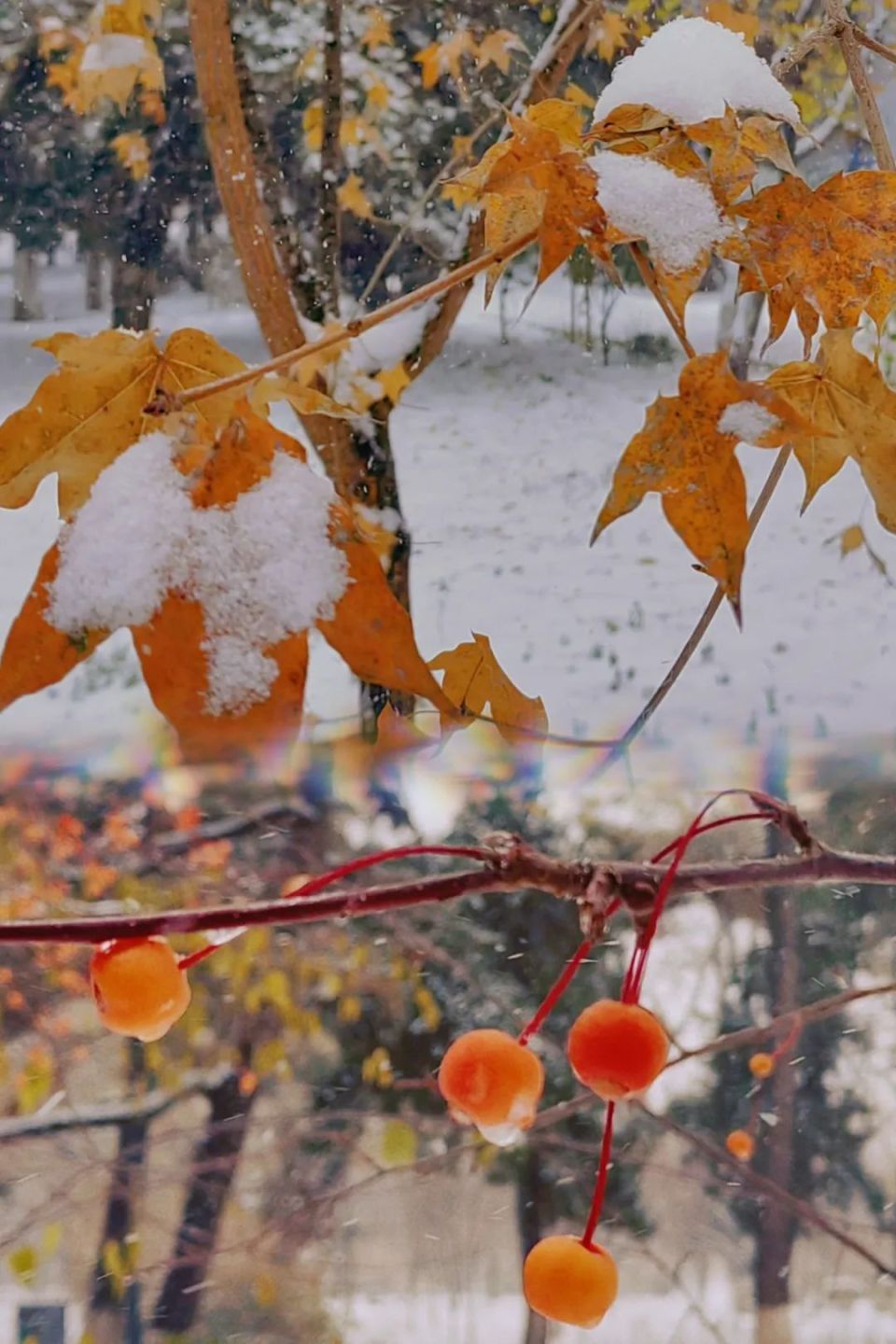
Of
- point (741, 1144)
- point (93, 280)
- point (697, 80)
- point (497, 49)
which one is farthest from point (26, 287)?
point (741, 1144)

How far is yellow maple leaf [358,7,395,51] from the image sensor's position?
0.66 meters

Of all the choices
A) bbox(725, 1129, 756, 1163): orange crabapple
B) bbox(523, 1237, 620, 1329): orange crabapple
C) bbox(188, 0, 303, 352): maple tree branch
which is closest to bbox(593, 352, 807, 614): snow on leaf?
bbox(523, 1237, 620, 1329): orange crabapple

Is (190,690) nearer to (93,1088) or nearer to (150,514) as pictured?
(150,514)

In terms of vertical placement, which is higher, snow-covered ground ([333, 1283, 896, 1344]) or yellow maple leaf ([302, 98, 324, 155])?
yellow maple leaf ([302, 98, 324, 155])

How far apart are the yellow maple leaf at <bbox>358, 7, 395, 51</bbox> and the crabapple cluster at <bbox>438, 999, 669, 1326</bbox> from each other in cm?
67

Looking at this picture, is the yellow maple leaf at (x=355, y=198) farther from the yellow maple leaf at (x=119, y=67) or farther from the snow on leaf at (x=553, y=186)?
the snow on leaf at (x=553, y=186)

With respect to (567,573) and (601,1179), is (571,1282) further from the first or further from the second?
(567,573)

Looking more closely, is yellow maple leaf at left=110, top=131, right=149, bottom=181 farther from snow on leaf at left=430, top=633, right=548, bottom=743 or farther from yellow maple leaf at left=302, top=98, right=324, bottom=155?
snow on leaf at left=430, top=633, right=548, bottom=743

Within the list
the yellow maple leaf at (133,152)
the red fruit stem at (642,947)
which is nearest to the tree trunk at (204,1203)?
the yellow maple leaf at (133,152)

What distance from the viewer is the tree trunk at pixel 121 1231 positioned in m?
0.73

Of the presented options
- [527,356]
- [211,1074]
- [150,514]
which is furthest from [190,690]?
[211,1074]

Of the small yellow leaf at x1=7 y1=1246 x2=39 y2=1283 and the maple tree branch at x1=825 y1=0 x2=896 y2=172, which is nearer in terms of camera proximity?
the maple tree branch at x1=825 y1=0 x2=896 y2=172

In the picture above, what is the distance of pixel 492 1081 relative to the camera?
131 mm

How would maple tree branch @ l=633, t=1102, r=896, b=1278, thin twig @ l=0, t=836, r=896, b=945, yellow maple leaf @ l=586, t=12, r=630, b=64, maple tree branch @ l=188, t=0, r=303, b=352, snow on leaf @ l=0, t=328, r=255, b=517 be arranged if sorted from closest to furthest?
thin twig @ l=0, t=836, r=896, b=945, snow on leaf @ l=0, t=328, r=255, b=517, maple tree branch @ l=188, t=0, r=303, b=352, yellow maple leaf @ l=586, t=12, r=630, b=64, maple tree branch @ l=633, t=1102, r=896, b=1278
